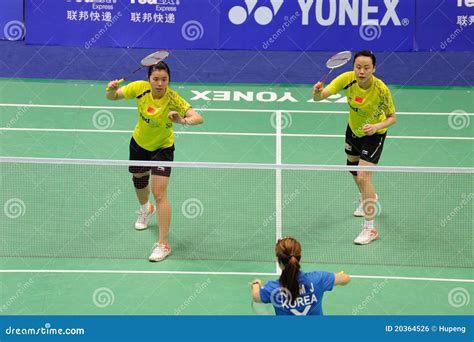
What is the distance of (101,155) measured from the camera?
1258 cm

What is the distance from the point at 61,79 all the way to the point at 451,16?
666cm

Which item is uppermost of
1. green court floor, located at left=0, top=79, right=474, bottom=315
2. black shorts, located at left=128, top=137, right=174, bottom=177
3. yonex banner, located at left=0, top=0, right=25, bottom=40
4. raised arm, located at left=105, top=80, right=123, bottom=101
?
raised arm, located at left=105, top=80, right=123, bottom=101

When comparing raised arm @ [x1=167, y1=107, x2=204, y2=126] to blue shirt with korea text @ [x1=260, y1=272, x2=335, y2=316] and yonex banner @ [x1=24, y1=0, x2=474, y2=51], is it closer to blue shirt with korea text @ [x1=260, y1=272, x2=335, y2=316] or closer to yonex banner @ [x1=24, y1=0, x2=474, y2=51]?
blue shirt with korea text @ [x1=260, y1=272, x2=335, y2=316]

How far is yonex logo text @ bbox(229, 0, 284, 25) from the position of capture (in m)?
15.5

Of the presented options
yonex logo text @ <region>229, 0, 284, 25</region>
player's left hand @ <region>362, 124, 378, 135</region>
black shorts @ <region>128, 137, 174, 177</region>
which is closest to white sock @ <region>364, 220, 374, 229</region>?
player's left hand @ <region>362, 124, 378, 135</region>

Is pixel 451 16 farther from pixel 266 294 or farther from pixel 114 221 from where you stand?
pixel 266 294

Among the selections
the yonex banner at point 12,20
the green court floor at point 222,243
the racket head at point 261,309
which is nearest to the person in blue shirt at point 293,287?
the racket head at point 261,309

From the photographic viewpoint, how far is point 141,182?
31.7 ft

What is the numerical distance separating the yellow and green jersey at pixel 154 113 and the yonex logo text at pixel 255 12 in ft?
20.6

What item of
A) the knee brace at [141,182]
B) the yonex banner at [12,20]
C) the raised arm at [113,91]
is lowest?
the knee brace at [141,182]

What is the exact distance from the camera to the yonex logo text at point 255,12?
15.5 meters

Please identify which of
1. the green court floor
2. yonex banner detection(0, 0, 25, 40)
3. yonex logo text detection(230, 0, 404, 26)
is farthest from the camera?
yonex banner detection(0, 0, 25, 40)

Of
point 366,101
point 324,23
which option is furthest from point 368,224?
point 324,23

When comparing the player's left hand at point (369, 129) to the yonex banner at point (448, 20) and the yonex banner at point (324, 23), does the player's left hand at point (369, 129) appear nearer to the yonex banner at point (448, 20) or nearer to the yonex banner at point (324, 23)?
the yonex banner at point (324, 23)
